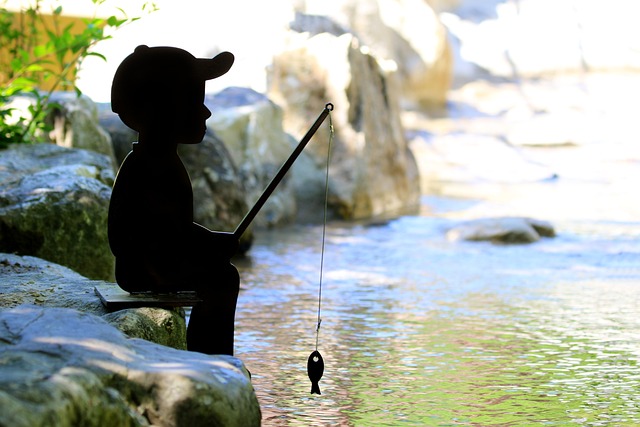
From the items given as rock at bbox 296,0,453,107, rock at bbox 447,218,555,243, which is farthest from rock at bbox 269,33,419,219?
rock at bbox 296,0,453,107

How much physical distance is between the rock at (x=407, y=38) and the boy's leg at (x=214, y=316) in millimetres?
19665

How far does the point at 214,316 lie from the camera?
281 centimetres

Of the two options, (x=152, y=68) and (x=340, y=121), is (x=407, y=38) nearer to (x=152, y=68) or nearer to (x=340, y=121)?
(x=340, y=121)

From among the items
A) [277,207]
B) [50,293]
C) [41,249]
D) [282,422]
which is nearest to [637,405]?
[282,422]

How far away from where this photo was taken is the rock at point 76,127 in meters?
6.47

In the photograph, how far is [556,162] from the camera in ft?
61.8

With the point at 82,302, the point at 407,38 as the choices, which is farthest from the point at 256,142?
the point at 407,38

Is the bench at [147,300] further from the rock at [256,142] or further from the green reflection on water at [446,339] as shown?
the rock at [256,142]

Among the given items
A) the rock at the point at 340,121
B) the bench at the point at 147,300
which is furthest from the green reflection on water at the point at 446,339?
the rock at the point at 340,121

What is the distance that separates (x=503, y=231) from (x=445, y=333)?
4.27m

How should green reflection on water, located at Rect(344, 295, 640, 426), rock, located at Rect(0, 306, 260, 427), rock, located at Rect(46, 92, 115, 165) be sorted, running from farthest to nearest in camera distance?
rock, located at Rect(46, 92, 115, 165), green reflection on water, located at Rect(344, 295, 640, 426), rock, located at Rect(0, 306, 260, 427)

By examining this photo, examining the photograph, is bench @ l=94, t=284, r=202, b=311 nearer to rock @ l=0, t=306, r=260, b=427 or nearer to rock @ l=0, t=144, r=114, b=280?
rock @ l=0, t=306, r=260, b=427

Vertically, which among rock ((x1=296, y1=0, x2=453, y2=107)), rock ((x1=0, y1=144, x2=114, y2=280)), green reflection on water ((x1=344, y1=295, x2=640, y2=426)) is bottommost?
green reflection on water ((x1=344, y1=295, x2=640, y2=426))

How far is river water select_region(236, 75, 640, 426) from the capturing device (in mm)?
3256
